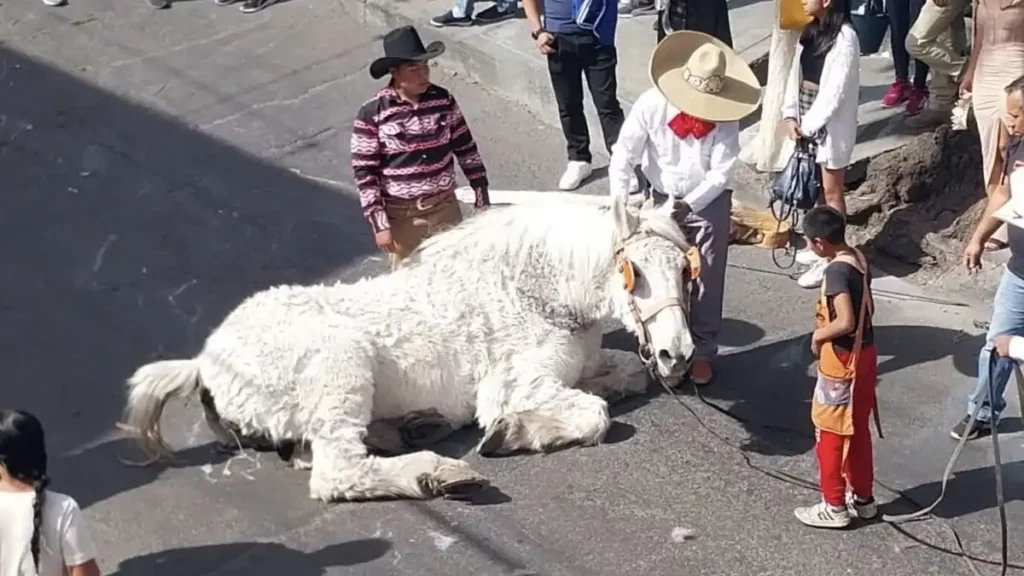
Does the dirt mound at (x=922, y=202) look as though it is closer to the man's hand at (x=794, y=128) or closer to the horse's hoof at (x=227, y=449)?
the man's hand at (x=794, y=128)

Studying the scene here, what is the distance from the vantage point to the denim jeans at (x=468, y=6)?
41.2 ft

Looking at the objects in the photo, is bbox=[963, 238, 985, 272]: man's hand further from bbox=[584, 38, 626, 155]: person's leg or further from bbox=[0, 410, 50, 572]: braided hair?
bbox=[0, 410, 50, 572]: braided hair

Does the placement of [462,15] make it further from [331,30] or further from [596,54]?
[596,54]

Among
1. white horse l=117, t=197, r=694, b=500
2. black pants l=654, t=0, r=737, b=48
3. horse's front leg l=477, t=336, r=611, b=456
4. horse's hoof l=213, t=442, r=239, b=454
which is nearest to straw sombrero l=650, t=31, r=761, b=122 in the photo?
white horse l=117, t=197, r=694, b=500

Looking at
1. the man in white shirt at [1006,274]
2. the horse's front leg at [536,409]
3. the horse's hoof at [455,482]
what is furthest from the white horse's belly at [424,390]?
the man in white shirt at [1006,274]

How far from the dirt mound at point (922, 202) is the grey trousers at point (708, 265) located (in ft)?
6.45

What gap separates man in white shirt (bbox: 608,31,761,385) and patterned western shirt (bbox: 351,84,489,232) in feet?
3.16

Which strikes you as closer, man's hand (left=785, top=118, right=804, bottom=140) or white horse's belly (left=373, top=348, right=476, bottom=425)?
white horse's belly (left=373, top=348, right=476, bottom=425)

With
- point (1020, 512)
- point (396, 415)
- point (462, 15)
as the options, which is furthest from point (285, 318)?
point (462, 15)

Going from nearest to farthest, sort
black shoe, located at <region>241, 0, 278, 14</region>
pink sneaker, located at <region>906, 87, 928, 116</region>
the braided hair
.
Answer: the braided hair, pink sneaker, located at <region>906, 87, 928, 116</region>, black shoe, located at <region>241, 0, 278, 14</region>

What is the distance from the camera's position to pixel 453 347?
24.0 feet

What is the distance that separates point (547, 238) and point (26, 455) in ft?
10.1

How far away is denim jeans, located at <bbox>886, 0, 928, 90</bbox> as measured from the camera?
1084 cm

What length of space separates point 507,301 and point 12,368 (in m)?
3.03
